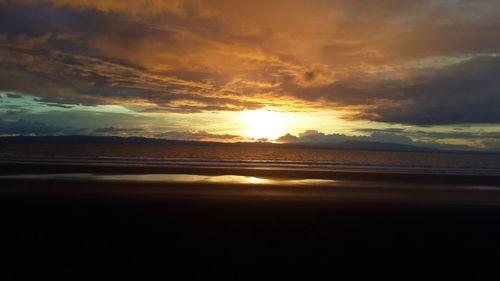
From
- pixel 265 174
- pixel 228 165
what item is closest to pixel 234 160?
pixel 228 165

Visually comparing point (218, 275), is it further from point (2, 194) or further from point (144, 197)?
point (2, 194)

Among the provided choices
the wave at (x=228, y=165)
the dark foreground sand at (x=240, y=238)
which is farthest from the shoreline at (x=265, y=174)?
the dark foreground sand at (x=240, y=238)

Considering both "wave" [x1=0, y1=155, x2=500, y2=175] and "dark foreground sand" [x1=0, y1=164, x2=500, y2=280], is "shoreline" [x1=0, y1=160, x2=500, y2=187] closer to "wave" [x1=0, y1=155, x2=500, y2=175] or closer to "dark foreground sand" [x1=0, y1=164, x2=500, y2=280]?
"wave" [x1=0, y1=155, x2=500, y2=175]

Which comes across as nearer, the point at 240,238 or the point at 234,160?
the point at 240,238

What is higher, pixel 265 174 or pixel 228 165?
pixel 228 165

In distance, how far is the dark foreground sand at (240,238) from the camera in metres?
8.71

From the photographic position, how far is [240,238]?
1105cm

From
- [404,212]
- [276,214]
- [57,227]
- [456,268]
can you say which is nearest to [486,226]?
[404,212]

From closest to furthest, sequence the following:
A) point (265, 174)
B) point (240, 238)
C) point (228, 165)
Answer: point (240, 238), point (265, 174), point (228, 165)

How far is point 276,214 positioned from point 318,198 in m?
5.85

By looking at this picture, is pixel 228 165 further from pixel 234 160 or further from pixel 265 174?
pixel 234 160

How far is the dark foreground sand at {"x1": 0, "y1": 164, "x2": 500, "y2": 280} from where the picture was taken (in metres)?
8.71

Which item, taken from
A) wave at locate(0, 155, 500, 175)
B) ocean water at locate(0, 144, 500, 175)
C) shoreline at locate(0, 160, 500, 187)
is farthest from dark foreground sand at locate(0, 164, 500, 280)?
ocean water at locate(0, 144, 500, 175)

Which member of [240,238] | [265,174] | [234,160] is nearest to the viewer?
[240,238]
